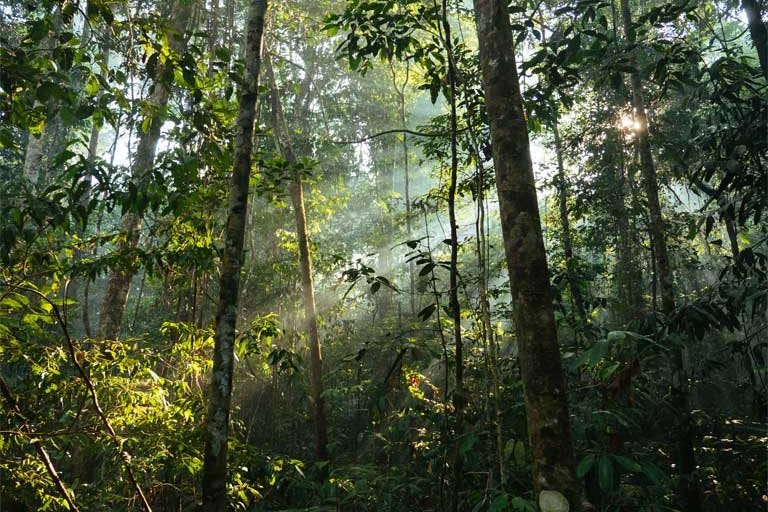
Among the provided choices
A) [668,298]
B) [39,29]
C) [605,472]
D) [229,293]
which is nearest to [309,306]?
[229,293]

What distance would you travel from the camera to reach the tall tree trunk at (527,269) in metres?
1.83

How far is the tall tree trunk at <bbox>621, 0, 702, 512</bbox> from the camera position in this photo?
4.69 metres

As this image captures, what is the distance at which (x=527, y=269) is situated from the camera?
2000 mm

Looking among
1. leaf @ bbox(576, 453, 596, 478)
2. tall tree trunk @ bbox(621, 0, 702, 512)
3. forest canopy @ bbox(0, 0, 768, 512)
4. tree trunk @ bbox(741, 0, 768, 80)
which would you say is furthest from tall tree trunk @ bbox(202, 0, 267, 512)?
tree trunk @ bbox(741, 0, 768, 80)

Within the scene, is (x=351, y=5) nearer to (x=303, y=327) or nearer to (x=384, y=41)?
(x=384, y=41)

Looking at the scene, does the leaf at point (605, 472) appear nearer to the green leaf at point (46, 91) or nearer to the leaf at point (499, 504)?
the leaf at point (499, 504)

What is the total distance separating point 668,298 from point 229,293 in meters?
4.83

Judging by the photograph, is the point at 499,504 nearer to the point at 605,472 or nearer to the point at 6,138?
the point at 605,472

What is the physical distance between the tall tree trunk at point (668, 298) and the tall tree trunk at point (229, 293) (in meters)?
3.05

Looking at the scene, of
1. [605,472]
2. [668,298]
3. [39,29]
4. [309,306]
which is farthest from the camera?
[309,306]

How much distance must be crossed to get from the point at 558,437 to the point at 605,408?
3.61 ft

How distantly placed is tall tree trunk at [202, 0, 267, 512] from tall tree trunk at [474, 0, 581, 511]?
1.95 metres

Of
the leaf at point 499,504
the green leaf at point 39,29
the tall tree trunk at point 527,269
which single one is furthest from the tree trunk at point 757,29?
the green leaf at point 39,29

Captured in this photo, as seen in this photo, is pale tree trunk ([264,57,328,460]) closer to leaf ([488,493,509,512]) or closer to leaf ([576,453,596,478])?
leaf ([488,493,509,512])
